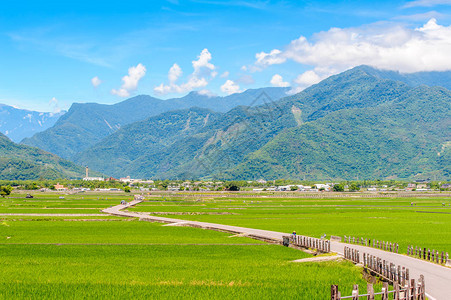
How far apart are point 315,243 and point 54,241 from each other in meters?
24.4

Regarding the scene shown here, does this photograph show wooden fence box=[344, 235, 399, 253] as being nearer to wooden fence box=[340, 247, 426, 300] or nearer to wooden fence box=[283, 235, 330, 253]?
wooden fence box=[283, 235, 330, 253]

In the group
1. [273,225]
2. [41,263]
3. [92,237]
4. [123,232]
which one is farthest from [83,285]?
[273,225]

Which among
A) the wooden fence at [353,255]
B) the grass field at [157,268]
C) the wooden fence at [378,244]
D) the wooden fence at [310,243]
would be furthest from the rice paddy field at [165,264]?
the wooden fence at [378,244]

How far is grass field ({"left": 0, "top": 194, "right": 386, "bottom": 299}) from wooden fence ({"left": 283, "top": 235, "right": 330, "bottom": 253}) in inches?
46.0

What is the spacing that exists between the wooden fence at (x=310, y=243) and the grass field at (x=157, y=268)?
1169mm

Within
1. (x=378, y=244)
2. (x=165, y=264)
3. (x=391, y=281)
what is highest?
(x=391, y=281)

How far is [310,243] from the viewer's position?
141 ft

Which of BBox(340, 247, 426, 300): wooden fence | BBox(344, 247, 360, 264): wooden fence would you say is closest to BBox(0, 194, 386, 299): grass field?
BBox(344, 247, 360, 264): wooden fence

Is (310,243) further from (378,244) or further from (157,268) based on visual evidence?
(157,268)

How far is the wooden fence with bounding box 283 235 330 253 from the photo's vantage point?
40656 mm

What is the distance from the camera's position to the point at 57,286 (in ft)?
88.3

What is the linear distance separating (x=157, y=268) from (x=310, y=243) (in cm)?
1505

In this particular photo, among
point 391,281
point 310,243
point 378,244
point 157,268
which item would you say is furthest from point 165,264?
point 378,244

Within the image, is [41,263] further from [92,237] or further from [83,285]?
[92,237]
